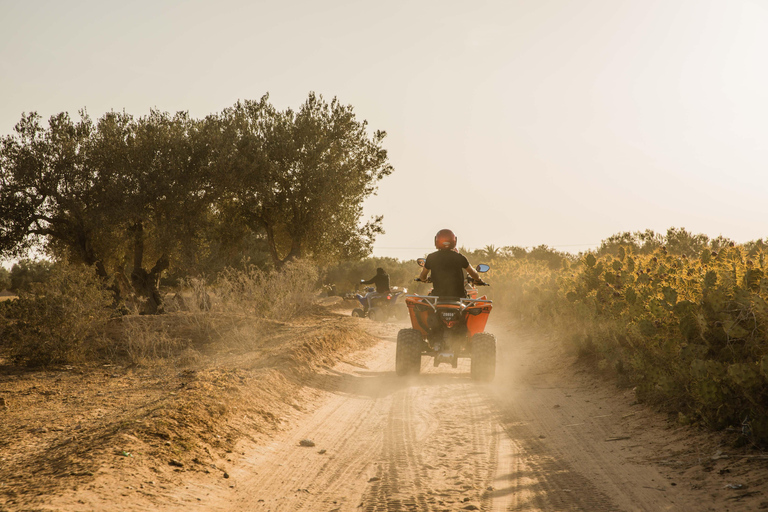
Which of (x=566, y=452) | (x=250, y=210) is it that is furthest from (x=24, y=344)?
(x=250, y=210)

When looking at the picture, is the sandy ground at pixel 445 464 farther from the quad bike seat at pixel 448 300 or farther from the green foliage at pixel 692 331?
the quad bike seat at pixel 448 300

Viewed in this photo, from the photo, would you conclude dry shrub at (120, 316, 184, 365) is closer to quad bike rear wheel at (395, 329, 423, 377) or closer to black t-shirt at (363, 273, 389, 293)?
quad bike rear wheel at (395, 329, 423, 377)

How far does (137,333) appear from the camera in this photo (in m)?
11.5

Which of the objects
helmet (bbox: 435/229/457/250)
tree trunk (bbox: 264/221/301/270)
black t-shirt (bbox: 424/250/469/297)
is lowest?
black t-shirt (bbox: 424/250/469/297)

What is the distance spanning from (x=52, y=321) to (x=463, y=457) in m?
7.56

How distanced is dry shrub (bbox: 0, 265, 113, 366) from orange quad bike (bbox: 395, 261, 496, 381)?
540cm

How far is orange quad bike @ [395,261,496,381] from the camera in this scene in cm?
946

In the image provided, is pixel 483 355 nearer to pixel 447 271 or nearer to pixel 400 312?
pixel 447 271

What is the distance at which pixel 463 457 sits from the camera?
18.1ft

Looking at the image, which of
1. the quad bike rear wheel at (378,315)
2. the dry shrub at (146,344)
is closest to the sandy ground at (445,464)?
the dry shrub at (146,344)

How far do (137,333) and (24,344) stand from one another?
7.06ft

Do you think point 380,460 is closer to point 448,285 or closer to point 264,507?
point 264,507

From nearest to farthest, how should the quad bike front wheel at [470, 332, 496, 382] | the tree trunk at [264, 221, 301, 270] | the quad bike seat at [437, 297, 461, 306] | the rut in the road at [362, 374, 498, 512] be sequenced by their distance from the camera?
the rut in the road at [362, 374, 498, 512]
the quad bike front wheel at [470, 332, 496, 382]
the quad bike seat at [437, 297, 461, 306]
the tree trunk at [264, 221, 301, 270]

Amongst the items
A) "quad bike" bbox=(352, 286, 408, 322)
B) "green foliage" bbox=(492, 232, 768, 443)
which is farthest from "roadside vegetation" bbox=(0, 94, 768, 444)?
"quad bike" bbox=(352, 286, 408, 322)
